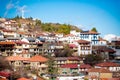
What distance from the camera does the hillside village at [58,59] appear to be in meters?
10.9

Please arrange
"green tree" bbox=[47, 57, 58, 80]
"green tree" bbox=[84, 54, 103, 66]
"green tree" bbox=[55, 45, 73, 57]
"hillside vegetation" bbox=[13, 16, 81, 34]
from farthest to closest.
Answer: "hillside vegetation" bbox=[13, 16, 81, 34]
"green tree" bbox=[55, 45, 73, 57]
"green tree" bbox=[84, 54, 103, 66]
"green tree" bbox=[47, 57, 58, 80]

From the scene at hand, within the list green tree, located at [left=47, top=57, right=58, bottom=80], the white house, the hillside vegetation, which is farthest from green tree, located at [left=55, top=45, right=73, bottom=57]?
the hillside vegetation

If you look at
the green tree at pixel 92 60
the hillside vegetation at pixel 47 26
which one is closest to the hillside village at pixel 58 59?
the green tree at pixel 92 60

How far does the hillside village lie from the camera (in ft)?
35.8

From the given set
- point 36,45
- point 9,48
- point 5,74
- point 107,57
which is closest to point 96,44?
point 107,57

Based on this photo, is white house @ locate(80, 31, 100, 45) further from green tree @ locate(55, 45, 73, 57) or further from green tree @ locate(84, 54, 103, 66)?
green tree @ locate(84, 54, 103, 66)

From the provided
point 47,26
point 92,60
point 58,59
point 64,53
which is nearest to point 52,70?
point 58,59

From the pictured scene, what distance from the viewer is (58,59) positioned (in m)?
12.4

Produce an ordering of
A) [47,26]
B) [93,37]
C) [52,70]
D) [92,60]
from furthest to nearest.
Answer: [47,26] < [93,37] < [92,60] < [52,70]

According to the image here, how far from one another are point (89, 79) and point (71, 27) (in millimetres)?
10694

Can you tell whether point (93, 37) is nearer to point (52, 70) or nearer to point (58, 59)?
point (58, 59)

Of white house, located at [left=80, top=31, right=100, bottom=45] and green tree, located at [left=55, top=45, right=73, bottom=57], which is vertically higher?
white house, located at [left=80, top=31, right=100, bottom=45]

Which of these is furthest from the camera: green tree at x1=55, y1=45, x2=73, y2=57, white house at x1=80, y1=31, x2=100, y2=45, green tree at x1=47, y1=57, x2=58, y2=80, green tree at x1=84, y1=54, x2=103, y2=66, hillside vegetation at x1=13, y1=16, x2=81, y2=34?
hillside vegetation at x1=13, y1=16, x2=81, y2=34

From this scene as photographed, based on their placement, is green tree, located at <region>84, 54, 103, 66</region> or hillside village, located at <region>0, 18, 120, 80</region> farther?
green tree, located at <region>84, 54, 103, 66</region>
